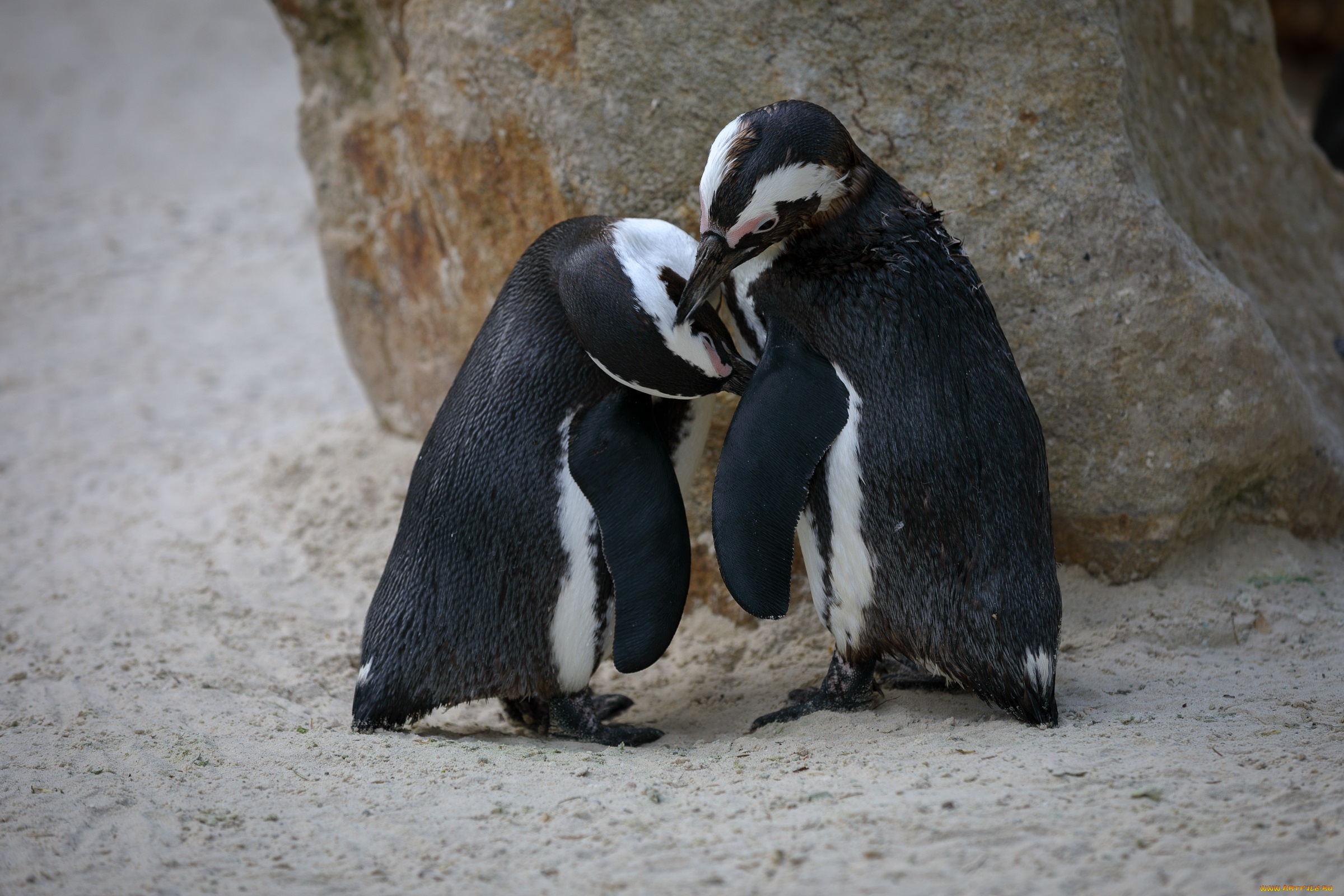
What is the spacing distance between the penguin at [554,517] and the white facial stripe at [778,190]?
228 mm

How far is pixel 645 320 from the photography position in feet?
6.95

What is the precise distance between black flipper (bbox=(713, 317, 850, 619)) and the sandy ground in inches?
13.3

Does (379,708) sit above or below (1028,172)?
below

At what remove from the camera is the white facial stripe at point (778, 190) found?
2012 mm

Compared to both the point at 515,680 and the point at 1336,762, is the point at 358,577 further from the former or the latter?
the point at 1336,762

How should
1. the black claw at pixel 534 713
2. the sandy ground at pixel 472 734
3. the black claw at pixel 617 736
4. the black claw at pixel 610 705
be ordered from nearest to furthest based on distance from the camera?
1. the sandy ground at pixel 472 734
2. the black claw at pixel 617 736
3. the black claw at pixel 534 713
4. the black claw at pixel 610 705

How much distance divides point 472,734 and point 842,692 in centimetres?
82

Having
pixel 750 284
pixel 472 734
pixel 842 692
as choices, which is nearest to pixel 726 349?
pixel 750 284

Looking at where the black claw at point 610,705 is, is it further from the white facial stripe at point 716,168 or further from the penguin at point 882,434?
the white facial stripe at point 716,168

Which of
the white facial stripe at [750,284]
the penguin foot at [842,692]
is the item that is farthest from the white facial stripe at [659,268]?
the penguin foot at [842,692]

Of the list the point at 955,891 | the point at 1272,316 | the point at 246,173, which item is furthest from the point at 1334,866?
the point at 246,173

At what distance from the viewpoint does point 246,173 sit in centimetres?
719

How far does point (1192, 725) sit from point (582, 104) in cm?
191

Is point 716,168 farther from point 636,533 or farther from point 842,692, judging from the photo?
point 842,692
